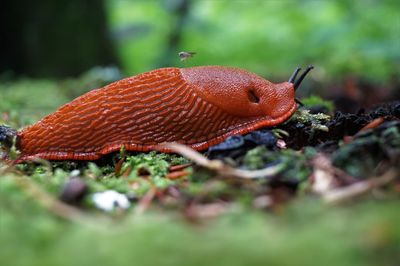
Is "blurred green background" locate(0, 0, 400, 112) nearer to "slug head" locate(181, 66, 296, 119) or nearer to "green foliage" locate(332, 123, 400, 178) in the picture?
"slug head" locate(181, 66, 296, 119)

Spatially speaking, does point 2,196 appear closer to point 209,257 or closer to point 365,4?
point 209,257

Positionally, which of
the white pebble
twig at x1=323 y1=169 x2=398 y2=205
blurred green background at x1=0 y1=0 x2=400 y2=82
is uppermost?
twig at x1=323 y1=169 x2=398 y2=205

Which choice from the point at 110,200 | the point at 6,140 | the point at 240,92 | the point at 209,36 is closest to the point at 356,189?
the point at 110,200

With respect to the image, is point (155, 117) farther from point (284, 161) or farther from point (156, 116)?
point (284, 161)

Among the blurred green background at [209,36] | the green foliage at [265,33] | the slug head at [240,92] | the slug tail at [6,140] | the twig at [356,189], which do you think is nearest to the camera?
the twig at [356,189]

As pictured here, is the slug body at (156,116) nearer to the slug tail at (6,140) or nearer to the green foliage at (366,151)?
the slug tail at (6,140)

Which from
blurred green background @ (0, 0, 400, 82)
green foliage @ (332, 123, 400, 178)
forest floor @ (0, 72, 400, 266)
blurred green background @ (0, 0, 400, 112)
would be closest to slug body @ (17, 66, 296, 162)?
forest floor @ (0, 72, 400, 266)

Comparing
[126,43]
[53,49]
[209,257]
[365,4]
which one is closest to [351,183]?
[209,257]

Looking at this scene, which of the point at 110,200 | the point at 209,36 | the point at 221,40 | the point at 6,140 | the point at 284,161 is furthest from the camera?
the point at 221,40

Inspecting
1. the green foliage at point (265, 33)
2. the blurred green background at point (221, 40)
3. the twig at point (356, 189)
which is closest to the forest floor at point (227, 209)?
the twig at point (356, 189)
